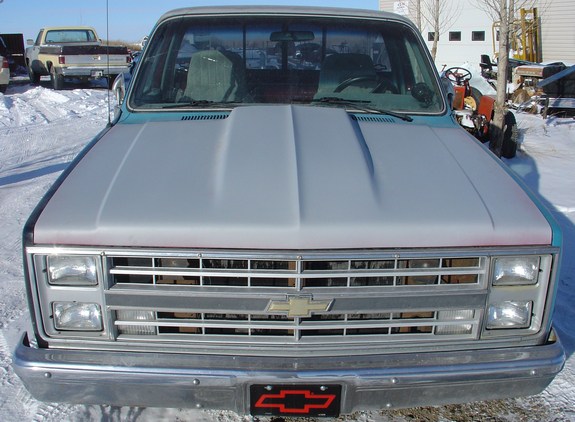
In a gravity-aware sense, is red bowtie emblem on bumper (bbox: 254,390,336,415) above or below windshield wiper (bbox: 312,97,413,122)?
below

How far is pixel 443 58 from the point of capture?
26.0 meters

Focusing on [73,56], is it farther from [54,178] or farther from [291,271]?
[291,271]

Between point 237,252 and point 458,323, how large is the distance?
3.25 feet

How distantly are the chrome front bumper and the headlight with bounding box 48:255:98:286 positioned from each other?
306mm

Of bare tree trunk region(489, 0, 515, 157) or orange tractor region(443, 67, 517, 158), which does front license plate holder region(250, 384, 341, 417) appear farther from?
bare tree trunk region(489, 0, 515, 157)

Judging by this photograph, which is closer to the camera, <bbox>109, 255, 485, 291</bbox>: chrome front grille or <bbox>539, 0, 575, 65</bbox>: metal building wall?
<bbox>109, 255, 485, 291</bbox>: chrome front grille

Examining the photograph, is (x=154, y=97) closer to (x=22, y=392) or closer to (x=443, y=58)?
(x=22, y=392)

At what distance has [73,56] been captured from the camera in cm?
1455

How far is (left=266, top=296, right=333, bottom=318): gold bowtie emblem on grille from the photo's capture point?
218 centimetres

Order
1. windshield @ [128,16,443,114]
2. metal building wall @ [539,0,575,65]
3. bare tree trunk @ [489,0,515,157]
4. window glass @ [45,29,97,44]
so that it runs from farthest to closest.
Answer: metal building wall @ [539,0,575,65] < window glass @ [45,29,97,44] < bare tree trunk @ [489,0,515,157] < windshield @ [128,16,443,114]

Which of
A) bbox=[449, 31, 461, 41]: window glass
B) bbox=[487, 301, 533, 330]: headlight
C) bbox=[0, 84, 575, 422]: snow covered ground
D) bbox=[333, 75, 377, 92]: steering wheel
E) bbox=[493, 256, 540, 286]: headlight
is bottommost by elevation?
bbox=[0, 84, 575, 422]: snow covered ground

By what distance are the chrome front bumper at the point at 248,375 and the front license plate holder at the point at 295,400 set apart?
0.09 feet

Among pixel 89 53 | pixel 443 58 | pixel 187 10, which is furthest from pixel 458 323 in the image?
pixel 443 58

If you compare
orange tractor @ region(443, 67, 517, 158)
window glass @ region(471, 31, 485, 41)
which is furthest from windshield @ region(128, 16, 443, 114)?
window glass @ region(471, 31, 485, 41)
